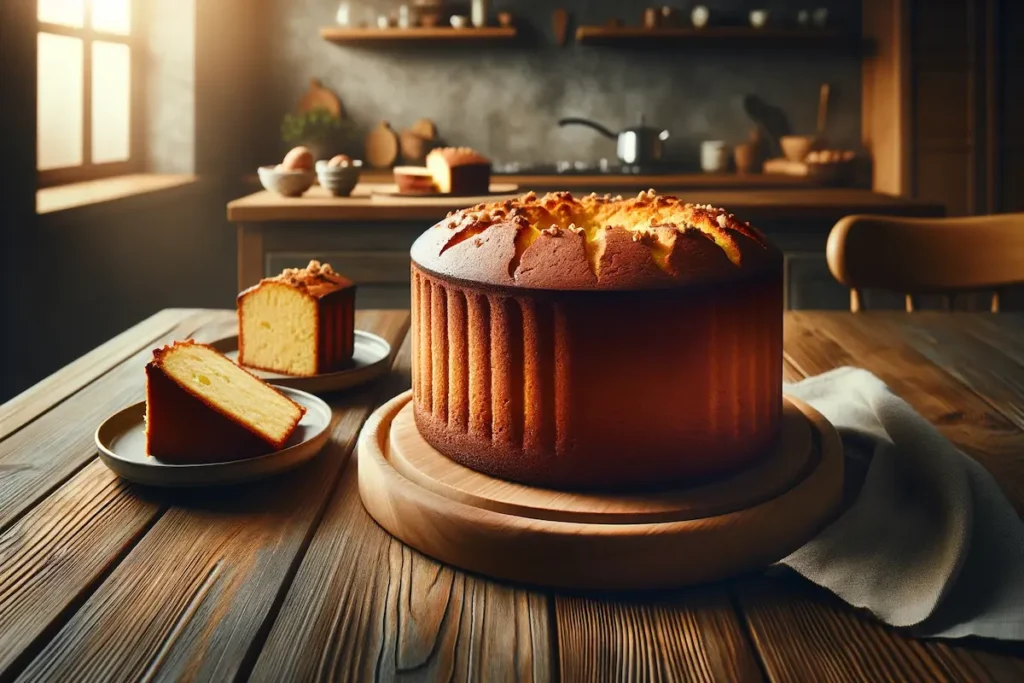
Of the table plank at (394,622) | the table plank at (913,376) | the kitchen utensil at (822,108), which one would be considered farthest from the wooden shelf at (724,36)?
the table plank at (394,622)

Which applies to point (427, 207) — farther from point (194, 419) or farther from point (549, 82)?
point (194, 419)

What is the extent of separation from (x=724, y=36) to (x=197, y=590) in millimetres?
4006

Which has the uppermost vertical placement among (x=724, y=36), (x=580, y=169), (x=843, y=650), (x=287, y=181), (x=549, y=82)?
(x=724, y=36)

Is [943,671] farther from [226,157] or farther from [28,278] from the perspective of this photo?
[226,157]

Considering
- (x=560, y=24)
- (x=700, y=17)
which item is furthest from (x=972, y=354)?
(x=560, y=24)

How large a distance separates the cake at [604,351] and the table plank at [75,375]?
52 centimetres

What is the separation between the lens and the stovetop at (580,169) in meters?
4.16

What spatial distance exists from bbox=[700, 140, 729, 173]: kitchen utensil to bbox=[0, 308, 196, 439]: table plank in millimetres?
3221

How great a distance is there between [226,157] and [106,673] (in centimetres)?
397

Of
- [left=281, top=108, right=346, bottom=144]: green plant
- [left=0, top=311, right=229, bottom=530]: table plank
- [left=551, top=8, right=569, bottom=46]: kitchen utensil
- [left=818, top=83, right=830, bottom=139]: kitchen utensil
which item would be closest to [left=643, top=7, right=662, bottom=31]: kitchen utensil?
[left=551, top=8, right=569, bottom=46]: kitchen utensil

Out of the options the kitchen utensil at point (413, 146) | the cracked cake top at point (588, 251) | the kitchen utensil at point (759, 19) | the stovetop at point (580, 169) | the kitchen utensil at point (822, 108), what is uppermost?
the kitchen utensil at point (759, 19)

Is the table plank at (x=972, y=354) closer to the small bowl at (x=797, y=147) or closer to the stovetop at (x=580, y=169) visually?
the stovetop at (x=580, y=169)

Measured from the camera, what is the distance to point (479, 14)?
4340mm

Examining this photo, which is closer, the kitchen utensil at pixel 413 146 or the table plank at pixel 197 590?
the table plank at pixel 197 590
